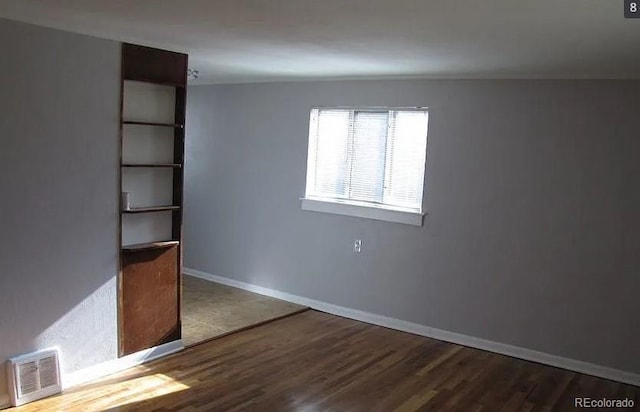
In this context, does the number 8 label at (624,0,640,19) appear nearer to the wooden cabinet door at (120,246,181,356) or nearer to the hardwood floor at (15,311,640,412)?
the hardwood floor at (15,311,640,412)

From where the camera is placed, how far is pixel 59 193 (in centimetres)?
332

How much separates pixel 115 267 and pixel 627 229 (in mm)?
3495

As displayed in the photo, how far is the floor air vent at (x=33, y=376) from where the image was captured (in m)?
3.16

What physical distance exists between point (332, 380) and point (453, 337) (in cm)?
136

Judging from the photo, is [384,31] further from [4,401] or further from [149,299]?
[4,401]

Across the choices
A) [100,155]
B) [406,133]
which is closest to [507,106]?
[406,133]

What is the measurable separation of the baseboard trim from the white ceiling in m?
2.07

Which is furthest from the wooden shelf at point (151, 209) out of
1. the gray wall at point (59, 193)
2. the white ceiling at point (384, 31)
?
the white ceiling at point (384, 31)

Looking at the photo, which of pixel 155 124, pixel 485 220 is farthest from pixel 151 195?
pixel 485 220

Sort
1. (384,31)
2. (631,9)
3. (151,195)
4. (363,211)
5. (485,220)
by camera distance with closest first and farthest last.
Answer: (631,9), (384,31), (151,195), (485,220), (363,211)

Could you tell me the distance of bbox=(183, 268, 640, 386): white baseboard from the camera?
4.04 m

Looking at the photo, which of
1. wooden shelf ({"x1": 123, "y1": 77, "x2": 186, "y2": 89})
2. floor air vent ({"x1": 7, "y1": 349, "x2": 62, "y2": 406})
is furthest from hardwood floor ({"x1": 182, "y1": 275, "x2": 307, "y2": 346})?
wooden shelf ({"x1": 123, "y1": 77, "x2": 186, "y2": 89})

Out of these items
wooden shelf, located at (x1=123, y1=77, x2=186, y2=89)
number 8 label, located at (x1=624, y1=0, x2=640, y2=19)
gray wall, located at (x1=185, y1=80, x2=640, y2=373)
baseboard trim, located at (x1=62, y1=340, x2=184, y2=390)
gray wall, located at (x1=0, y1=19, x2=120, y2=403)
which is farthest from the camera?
gray wall, located at (x1=185, y1=80, x2=640, y2=373)

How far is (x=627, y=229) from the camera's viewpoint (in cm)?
393
